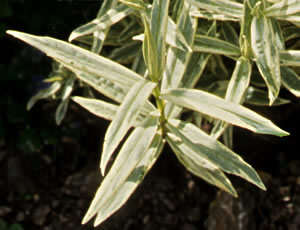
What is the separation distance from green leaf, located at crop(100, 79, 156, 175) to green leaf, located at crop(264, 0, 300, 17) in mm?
408

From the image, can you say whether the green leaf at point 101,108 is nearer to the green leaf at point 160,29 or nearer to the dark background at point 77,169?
the green leaf at point 160,29

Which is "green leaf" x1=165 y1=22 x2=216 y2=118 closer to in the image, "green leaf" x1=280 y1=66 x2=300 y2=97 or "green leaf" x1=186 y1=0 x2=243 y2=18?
"green leaf" x1=186 y1=0 x2=243 y2=18

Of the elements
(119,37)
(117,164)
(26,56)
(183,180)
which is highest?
(119,37)

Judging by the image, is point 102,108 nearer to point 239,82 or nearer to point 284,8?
point 239,82

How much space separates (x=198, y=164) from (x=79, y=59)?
0.43 m

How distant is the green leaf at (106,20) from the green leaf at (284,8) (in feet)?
1.40

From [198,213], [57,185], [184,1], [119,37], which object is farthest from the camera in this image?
[57,185]

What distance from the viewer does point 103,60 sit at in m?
1.09

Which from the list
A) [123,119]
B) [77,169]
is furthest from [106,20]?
[77,169]

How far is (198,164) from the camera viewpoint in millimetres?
1188

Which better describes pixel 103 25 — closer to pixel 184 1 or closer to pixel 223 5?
pixel 184 1

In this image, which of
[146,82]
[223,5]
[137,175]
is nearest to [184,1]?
[223,5]

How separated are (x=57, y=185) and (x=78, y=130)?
0.97ft

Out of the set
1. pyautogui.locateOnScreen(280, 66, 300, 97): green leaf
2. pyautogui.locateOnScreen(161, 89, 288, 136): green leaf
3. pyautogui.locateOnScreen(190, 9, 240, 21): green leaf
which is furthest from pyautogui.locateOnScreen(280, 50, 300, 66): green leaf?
pyautogui.locateOnScreen(161, 89, 288, 136): green leaf
